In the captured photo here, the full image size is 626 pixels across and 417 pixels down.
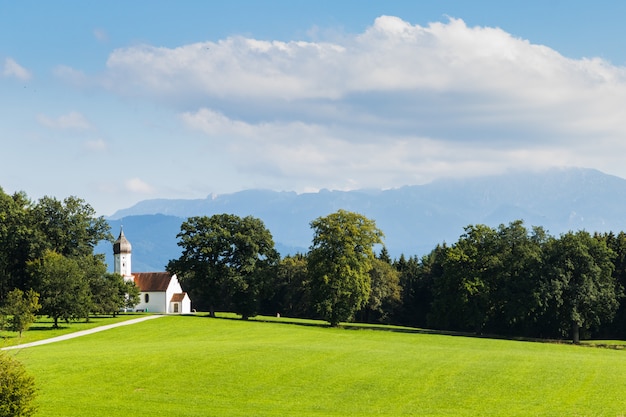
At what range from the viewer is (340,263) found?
86.0m

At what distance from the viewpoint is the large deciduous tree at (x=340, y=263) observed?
85812 mm

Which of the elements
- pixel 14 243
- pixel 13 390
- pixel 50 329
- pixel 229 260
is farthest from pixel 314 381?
pixel 14 243

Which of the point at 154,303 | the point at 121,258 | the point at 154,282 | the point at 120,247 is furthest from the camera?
the point at 120,247

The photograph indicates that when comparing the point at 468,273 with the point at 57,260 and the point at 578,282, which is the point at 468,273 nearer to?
the point at 578,282

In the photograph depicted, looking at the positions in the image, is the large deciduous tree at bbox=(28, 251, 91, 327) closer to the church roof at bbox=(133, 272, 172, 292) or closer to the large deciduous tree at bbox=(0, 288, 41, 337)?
the large deciduous tree at bbox=(0, 288, 41, 337)

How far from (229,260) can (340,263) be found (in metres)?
17.5

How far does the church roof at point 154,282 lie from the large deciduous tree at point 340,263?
27074 mm

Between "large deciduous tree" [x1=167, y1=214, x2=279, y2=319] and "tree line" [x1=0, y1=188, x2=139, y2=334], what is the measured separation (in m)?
9.64

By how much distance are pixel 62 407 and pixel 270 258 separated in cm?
6373

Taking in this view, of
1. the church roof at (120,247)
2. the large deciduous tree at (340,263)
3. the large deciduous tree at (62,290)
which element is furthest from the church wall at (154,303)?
the large deciduous tree at (340,263)

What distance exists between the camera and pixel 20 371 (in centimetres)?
2584

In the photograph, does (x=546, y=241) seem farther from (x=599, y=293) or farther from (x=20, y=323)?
(x=20, y=323)

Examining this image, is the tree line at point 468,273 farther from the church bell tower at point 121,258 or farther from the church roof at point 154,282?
the church bell tower at point 121,258

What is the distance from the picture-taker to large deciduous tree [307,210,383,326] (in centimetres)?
8581
